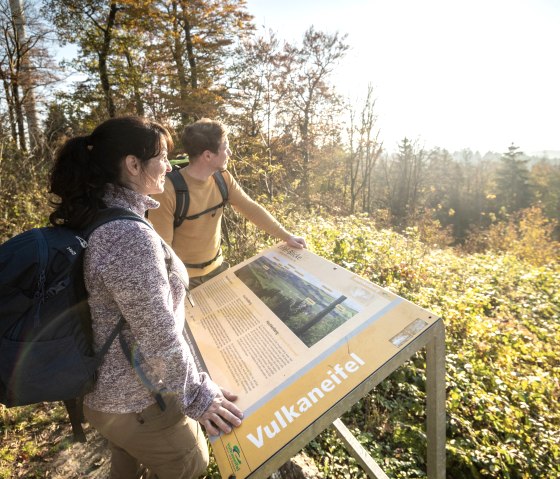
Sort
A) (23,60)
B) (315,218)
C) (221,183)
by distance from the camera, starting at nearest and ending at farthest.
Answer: (221,183)
(315,218)
(23,60)

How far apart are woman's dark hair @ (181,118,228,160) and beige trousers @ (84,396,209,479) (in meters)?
1.77

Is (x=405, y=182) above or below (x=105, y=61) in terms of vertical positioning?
below

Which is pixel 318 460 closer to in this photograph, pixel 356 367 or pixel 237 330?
pixel 237 330

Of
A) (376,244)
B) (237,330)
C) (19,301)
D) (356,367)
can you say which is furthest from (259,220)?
(376,244)

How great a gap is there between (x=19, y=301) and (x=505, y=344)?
4758 millimetres

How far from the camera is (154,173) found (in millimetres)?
1280

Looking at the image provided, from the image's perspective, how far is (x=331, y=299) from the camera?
63.2 inches

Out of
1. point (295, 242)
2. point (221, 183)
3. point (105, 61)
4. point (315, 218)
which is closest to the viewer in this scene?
point (295, 242)

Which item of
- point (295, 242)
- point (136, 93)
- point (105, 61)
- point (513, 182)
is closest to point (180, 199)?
point (295, 242)

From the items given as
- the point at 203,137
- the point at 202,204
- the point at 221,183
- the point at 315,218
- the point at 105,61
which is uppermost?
the point at 105,61

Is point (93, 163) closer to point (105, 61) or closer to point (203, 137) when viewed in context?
point (203, 137)

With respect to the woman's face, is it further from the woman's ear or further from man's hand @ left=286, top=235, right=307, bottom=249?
man's hand @ left=286, top=235, right=307, bottom=249

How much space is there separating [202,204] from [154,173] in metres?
1.21

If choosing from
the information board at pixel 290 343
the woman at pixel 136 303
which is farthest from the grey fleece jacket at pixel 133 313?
the information board at pixel 290 343
